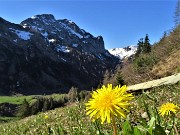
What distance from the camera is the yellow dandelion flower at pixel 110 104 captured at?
2.78m

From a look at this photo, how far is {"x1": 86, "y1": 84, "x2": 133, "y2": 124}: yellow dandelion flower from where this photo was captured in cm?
278

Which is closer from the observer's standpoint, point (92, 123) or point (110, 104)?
point (110, 104)

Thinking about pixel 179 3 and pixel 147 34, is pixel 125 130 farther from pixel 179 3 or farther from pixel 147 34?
pixel 147 34

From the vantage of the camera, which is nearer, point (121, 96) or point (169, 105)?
point (121, 96)

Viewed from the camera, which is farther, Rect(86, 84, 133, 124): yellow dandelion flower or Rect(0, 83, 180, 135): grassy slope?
Rect(0, 83, 180, 135): grassy slope

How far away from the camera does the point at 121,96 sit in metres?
2.92

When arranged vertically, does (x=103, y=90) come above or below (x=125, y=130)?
above

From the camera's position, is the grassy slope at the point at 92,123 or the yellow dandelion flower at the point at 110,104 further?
the grassy slope at the point at 92,123

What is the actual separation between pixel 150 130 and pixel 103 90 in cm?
57

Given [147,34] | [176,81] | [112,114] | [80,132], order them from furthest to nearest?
[147,34], [176,81], [80,132], [112,114]

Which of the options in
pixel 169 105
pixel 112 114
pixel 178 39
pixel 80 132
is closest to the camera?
pixel 112 114

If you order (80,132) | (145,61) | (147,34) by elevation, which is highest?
(147,34)

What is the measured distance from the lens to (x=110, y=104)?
9.45ft

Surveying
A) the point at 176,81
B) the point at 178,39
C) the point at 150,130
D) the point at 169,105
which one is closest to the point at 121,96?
the point at 150,130
